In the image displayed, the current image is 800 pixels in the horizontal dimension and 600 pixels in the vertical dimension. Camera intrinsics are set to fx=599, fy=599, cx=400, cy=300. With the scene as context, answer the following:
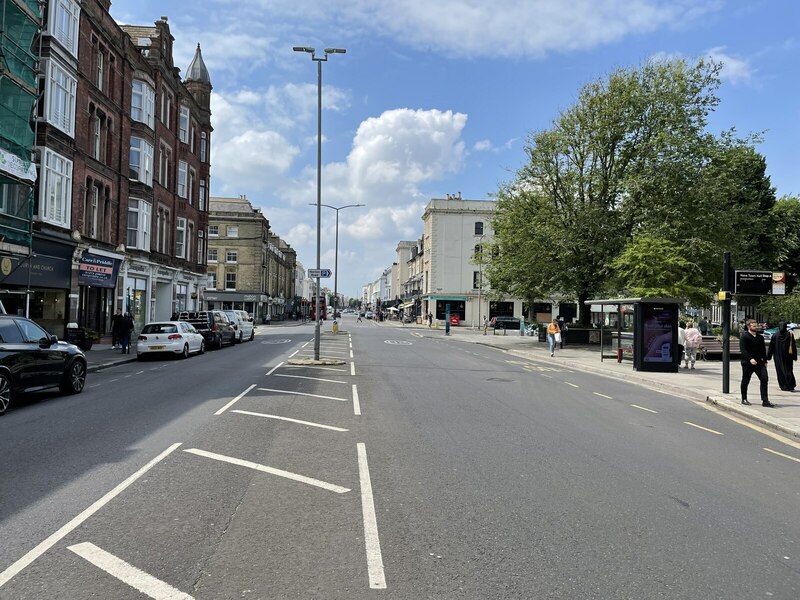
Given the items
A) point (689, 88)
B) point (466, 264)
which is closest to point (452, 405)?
point (689, 88)

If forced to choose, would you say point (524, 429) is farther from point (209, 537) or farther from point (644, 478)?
point (209, 537)

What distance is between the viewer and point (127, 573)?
3.85 meters

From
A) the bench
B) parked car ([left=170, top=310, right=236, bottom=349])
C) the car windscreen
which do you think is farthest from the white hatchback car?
the bench

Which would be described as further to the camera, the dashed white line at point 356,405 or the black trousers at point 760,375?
the black trousers at point 760,375

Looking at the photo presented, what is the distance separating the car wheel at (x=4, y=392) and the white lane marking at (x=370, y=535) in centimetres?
694

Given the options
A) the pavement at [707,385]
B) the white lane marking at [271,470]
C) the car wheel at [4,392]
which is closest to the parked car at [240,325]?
the pavement at [707,385]

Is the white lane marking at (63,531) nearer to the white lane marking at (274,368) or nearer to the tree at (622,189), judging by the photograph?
the white lane marking at (274,368)

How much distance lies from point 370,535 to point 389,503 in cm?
78

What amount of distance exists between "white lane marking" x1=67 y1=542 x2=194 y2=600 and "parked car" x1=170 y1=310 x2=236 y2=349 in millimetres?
23405

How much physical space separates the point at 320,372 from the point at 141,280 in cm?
2092

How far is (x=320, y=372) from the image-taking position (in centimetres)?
1681

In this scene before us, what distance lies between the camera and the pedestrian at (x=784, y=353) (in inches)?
537

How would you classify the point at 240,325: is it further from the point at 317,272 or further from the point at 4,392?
the point at 4,392

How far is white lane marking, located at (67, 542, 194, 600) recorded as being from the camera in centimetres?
360
